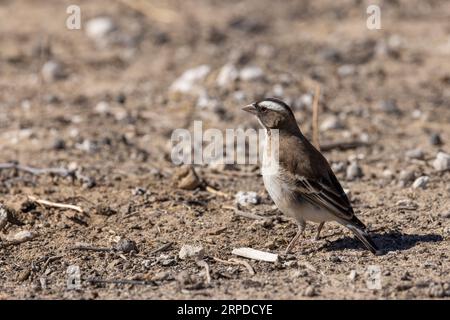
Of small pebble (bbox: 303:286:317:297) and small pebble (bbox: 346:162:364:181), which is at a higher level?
small pebble (bbox: 346:162:364:181)

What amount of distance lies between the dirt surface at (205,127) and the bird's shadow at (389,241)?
0.07ft

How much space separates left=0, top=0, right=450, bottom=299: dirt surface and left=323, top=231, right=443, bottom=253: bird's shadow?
0.02 metres

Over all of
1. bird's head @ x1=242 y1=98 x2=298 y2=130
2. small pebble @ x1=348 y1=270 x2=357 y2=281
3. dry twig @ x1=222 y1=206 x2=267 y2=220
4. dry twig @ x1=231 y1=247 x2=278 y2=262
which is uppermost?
bird's head @ x1=242 y1=98 x2=298 y2=130

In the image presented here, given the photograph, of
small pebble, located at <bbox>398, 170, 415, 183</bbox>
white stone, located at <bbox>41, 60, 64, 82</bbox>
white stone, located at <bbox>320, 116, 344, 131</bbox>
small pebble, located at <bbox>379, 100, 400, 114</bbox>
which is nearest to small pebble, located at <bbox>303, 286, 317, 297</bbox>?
small pebble, located at <bbox>398, 170, 415, 183</bbox>

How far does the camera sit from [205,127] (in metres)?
10.7

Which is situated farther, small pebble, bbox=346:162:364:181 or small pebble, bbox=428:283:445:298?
small pebble, bbox=346:162:364:181

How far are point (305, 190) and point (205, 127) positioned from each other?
397 centimetres

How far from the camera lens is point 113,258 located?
6.87 m

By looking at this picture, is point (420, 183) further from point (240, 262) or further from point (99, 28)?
point (99, 28)

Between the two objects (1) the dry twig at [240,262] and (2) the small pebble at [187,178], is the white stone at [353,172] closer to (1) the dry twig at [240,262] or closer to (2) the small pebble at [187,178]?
(2) the small pebble at [187,178]

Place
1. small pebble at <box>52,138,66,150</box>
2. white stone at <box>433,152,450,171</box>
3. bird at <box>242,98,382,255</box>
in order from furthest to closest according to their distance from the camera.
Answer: small pebble at <box>52,138,66,150</box> → white stone at <box>433,152,450,171</box> → bird at <box>242,98,382,255</box>

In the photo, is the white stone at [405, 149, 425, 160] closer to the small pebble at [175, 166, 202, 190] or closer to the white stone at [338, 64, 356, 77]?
the small pebble at [175, 166, 202, 190]

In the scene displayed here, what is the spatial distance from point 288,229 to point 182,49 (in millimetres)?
Result: 6831

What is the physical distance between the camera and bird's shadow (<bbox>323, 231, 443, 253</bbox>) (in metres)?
7.05
